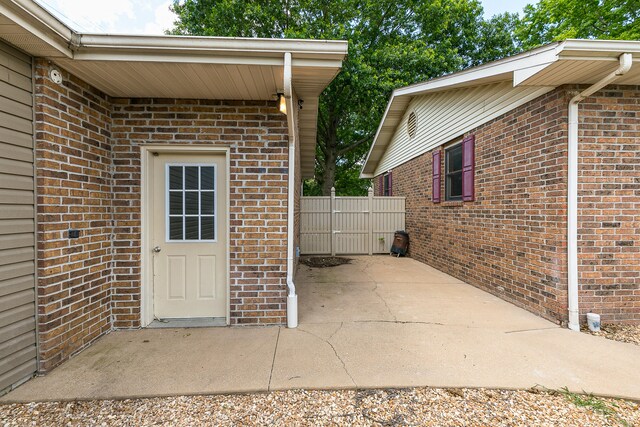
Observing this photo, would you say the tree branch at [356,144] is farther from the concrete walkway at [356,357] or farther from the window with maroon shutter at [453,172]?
the concrete walkway at [356,357]

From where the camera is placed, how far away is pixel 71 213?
2713 mm

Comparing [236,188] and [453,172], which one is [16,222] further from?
[453,172]

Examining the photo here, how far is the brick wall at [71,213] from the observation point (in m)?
2.46

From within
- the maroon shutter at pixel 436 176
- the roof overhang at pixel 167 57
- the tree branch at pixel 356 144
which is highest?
the tree branch at pixel 356 144

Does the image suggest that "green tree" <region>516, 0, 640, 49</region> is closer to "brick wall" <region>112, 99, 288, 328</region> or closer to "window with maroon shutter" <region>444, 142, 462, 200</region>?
"window with maroon shutter" <region>444, 142, 462, 200</region>

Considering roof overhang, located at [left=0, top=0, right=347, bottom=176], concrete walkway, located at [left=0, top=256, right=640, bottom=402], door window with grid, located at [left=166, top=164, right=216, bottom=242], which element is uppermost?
roof overhang, located at [left=0, top=0, right=347, bottom=176]

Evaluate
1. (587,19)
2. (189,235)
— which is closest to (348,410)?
(189,235)

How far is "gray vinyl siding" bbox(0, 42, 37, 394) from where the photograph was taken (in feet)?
7.28

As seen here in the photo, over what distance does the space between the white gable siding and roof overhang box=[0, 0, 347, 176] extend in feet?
9.59

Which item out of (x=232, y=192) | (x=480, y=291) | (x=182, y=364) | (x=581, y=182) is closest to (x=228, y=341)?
(x=182, y=364)

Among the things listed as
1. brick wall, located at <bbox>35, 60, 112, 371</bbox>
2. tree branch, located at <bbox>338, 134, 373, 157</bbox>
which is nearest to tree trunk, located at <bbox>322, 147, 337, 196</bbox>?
tree branch, located at <bbox>338, 134, 373, 157</bbox>

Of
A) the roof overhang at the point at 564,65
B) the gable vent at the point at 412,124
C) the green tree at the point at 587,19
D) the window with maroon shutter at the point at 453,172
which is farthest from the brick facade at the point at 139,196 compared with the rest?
the green tree at the point at 587,19

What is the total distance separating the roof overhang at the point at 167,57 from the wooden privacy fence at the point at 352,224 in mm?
5601

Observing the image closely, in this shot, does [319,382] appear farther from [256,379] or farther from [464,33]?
[464,33]
